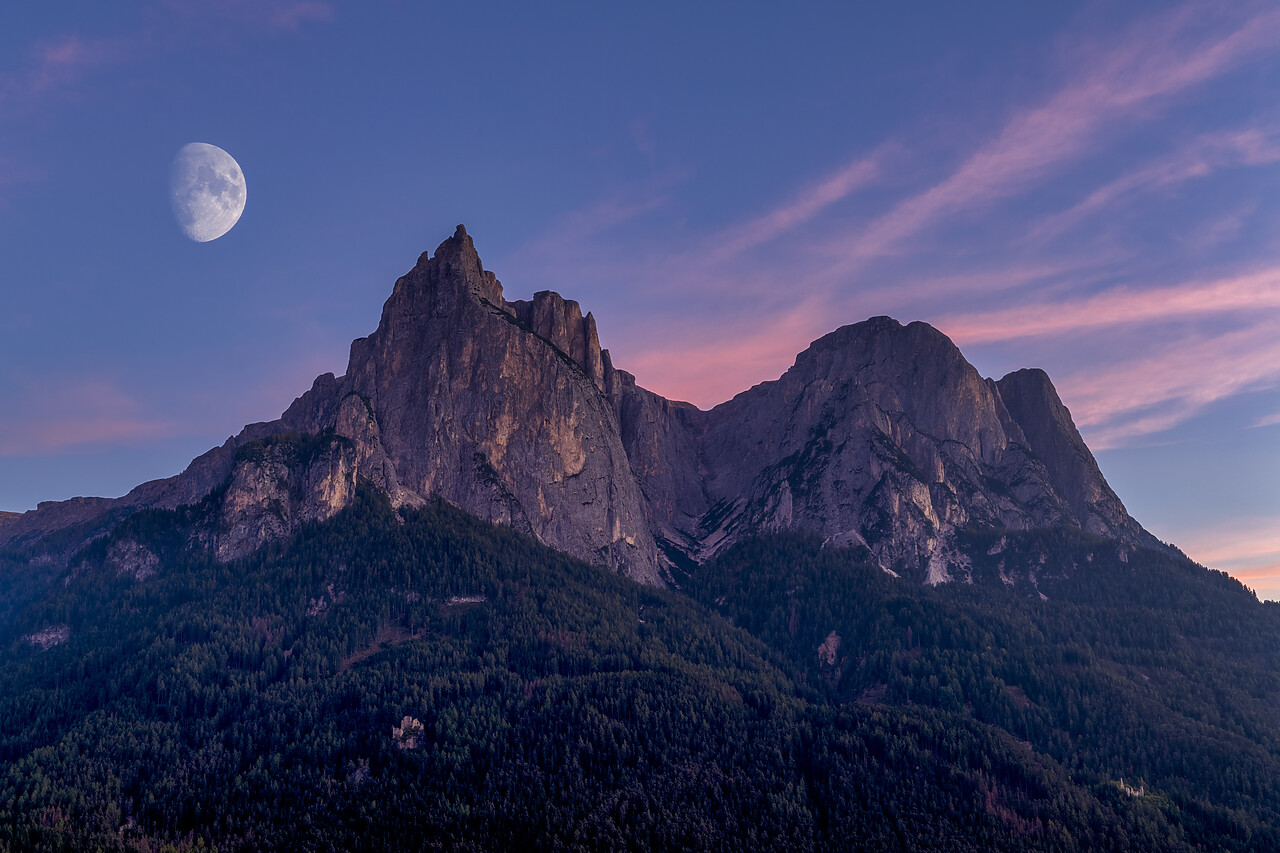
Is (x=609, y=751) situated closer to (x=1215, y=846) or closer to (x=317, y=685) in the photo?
(x=317, y=685)

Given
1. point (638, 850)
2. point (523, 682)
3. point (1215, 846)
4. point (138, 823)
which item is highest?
point (523, 682)

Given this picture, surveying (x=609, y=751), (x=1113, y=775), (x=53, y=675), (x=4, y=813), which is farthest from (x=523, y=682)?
(x=1113, y=775)

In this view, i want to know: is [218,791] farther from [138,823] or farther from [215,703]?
[215,703]

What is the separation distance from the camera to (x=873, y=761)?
170000 mm

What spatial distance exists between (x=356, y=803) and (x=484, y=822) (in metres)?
22.6

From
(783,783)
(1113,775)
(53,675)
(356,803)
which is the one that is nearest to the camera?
(356,803)

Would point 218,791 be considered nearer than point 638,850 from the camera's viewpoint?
No

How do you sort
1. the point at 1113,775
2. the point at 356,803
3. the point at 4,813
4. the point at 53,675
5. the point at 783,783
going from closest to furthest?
the point at 4,813, the point at 356,803, the point at 783,783, the point at 1113,775, the point at 53,675

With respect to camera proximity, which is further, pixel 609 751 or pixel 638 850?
pixel 609 751

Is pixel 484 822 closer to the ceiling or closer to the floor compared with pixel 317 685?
closer to the floor

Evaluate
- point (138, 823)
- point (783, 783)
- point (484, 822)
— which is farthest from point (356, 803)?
point (783, 783)

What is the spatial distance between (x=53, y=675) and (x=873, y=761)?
582 feet

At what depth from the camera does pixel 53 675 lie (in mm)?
196375

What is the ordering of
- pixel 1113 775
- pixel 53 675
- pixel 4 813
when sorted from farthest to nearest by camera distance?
1. pixel 53 675
2. pixel 1113 775
3. pixel 4 813
